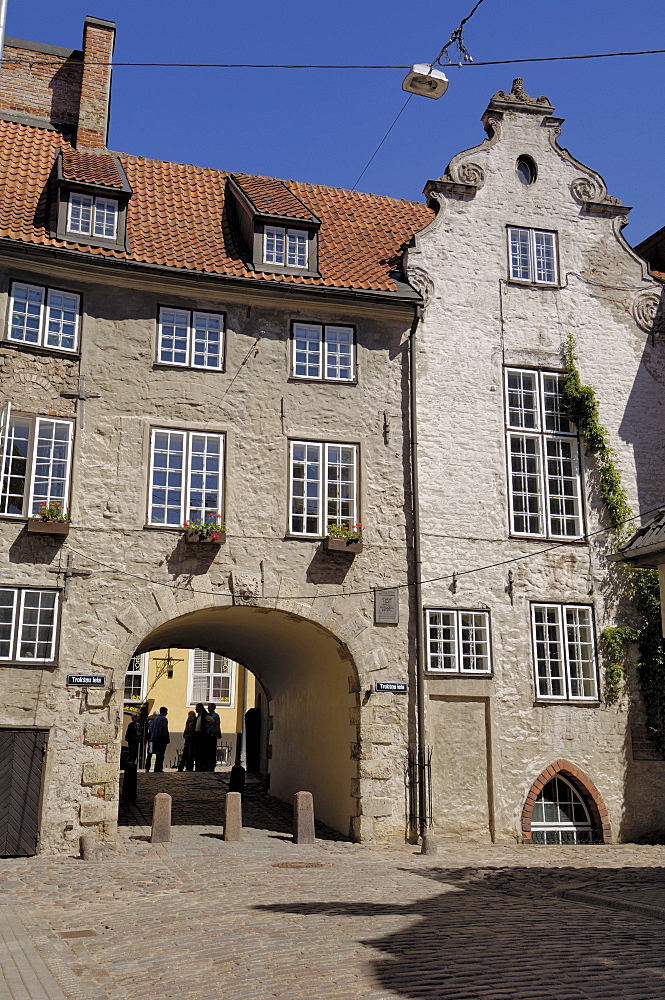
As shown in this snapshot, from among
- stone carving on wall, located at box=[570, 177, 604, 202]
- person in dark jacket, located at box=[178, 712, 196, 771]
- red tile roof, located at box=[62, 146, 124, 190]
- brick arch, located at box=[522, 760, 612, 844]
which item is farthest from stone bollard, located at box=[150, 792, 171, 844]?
stone carving on wall, located at box=[570, 177, 604, 202]

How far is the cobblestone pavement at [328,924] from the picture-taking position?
727cm

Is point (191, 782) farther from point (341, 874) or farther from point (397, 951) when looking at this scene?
point (397, 951)

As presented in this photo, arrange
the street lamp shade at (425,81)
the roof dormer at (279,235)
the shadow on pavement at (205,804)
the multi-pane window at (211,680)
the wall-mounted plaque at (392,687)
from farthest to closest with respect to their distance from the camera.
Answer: the multi-pane window at (211,680) → the roof dormer at (279,235) → the shadow on pavement at (205,804) → the wall-mounted plaque at (392,687) → the street lamp shade at (425,81)

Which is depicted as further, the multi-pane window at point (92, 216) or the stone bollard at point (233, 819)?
the multi-pane window at point (92, 216)

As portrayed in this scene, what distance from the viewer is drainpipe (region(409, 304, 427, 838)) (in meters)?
16.6

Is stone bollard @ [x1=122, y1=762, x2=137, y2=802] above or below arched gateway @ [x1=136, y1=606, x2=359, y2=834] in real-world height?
below

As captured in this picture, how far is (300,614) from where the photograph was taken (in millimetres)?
16812

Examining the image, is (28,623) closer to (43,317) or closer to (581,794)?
(43,317)

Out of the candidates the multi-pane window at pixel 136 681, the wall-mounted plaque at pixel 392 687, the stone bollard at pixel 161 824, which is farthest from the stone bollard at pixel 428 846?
the multi-pane window at pixel 136 681

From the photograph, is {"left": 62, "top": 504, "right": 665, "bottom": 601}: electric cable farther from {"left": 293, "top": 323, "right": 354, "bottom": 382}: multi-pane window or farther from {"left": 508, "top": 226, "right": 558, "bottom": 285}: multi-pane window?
{"left": 508, "top": 226, "right": 558, "bottom": 285}: multi-pane window

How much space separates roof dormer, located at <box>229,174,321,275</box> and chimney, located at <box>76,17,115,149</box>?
3.78 m

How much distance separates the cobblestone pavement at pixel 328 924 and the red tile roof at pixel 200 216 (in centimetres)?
989

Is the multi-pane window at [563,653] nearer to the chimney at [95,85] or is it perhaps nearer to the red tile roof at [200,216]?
the red tile roof at [200,216]

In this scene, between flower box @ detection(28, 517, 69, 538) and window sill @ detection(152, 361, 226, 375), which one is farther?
window sill @ detection(152, 361, 226, 375)
